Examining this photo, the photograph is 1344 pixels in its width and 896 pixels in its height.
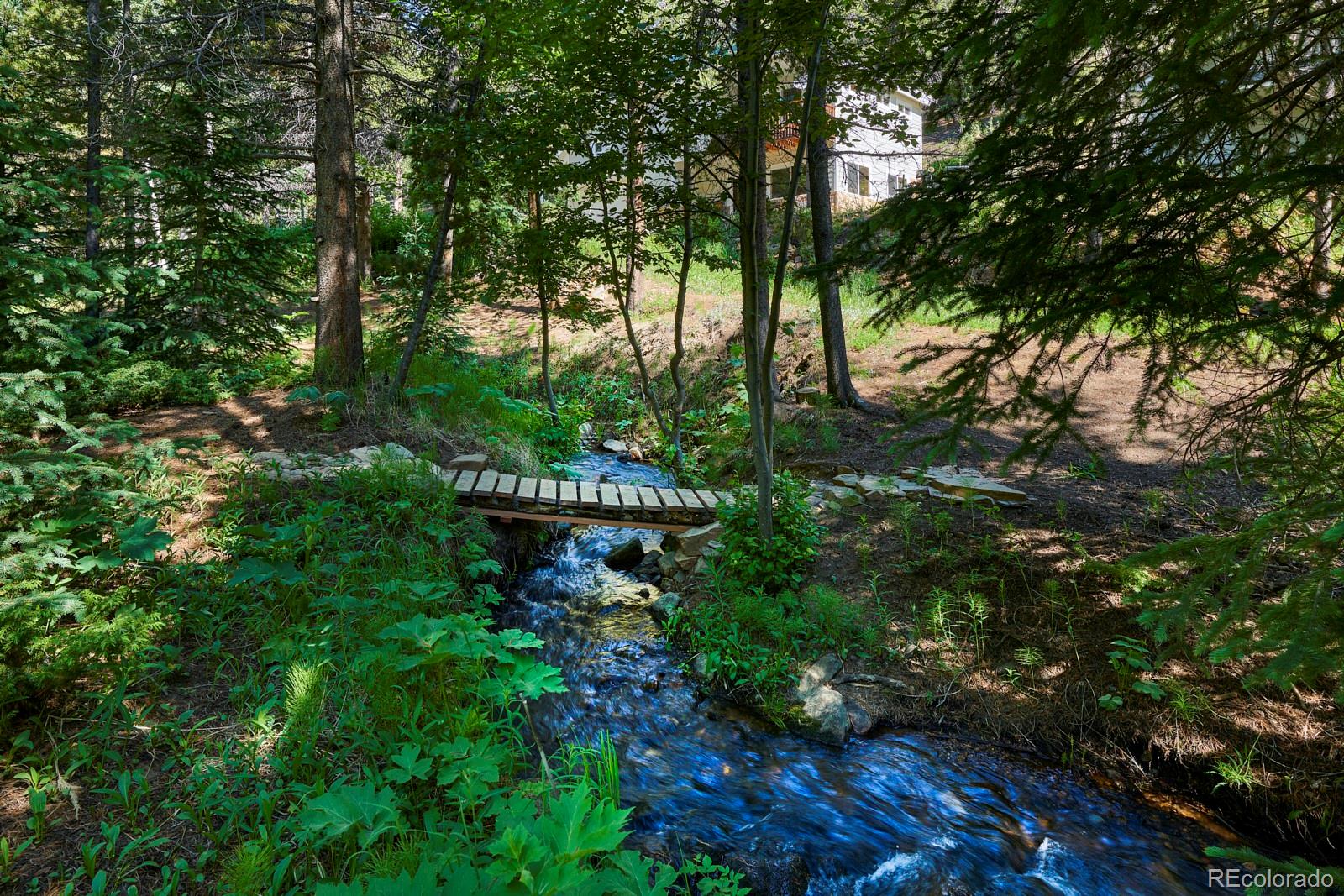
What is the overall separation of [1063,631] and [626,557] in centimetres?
379

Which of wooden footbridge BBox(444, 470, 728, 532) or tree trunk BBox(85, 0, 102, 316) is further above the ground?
tree trunk BBox(85, 0, 102, 316)

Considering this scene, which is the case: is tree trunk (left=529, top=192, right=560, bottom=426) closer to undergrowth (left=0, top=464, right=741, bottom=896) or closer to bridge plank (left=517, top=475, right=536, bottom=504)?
bridge plank (left=517, top=475, right=536, bottom=504)

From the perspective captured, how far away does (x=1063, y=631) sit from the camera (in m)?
4.17

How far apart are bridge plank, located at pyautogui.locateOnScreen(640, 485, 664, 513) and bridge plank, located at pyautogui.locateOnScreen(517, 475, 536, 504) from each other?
0.98 meters

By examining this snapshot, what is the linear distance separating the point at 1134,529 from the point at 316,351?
7.82m

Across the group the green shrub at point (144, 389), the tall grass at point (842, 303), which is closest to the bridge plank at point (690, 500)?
the tall grass at point (842, 303)

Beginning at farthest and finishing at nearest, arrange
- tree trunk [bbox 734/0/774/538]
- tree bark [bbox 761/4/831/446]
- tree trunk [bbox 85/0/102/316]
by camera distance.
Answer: tree trunk [bbox 85/0/102/316] → tree trunk [bbox 734/0/774/538] → tree bark [bbox 761/4/831/446]

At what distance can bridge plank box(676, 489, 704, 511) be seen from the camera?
6043 mm

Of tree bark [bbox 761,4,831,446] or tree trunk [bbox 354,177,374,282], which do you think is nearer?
tree bark [bbox 761,4,831,446]

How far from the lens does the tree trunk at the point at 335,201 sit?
6879mm

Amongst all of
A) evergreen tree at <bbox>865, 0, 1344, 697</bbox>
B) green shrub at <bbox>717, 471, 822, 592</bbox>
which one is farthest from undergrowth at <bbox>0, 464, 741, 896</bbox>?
evergreen tree at <bbox>865, 0, 1344, 697</bbox>

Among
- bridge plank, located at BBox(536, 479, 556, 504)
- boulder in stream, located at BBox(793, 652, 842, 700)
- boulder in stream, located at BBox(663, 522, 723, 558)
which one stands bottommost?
boulder in stream, located at BBox(793, 652, 842, 700)

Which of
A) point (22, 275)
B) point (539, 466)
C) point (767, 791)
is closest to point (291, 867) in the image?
point (767, 791)

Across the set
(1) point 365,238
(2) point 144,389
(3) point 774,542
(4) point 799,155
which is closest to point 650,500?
(3) point 774,542
